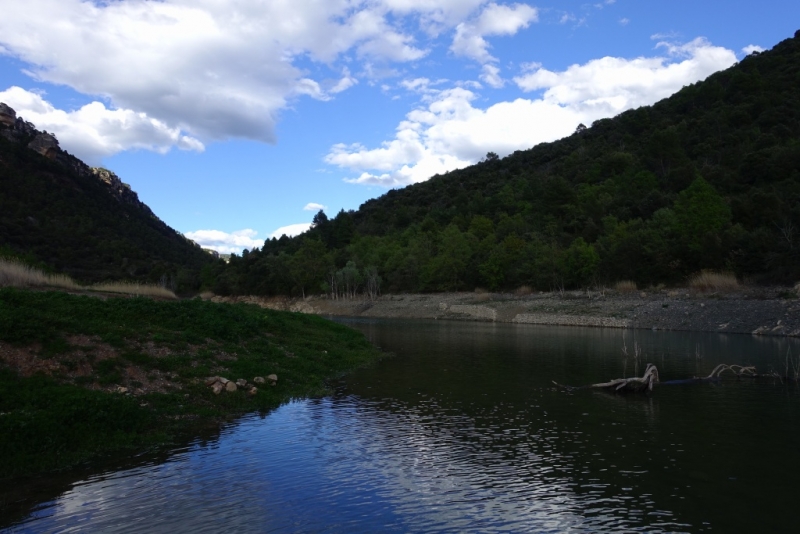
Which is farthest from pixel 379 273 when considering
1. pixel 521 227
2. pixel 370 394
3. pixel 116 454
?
pixel 116 454

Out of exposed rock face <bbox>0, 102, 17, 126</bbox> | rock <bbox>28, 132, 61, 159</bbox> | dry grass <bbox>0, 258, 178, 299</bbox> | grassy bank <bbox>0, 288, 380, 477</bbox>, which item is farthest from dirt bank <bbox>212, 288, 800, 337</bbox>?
exposed rock face <bbox>0, 102, 17, 126</bbox>

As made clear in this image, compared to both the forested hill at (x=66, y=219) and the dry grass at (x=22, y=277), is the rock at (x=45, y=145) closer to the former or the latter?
the forested hill at (x=66, y=219)

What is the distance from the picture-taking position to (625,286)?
73.9 metres

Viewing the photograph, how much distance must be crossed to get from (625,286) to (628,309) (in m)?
13.2

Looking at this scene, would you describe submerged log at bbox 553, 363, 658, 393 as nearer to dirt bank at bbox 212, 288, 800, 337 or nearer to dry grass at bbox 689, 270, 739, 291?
dirt bank at bbox 212, 288, 800, 337

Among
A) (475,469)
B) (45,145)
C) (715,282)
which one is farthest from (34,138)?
(475,469)

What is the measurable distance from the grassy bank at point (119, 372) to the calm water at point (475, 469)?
1.53 metres

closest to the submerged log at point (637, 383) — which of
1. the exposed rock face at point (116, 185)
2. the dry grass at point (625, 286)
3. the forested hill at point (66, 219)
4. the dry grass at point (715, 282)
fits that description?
the dry grass at point (715, 282)

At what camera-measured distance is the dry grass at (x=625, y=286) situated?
72.4m

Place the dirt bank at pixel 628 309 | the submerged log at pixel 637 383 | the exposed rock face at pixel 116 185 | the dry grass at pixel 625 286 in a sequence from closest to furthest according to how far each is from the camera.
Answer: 1. the submerged log at pixel 637 383
2. the dirt bank at pixel 628 309
3. the dry grass at pixel 625 286
4. the exposed rock face at pixel 116 185

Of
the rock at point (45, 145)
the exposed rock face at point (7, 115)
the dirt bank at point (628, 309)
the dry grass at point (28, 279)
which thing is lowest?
the dirt bank at point (628, 309)

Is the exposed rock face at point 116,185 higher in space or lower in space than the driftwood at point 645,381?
higher

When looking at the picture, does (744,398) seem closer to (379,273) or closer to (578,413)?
(578,413)

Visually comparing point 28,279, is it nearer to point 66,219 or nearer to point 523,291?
point 523,291
